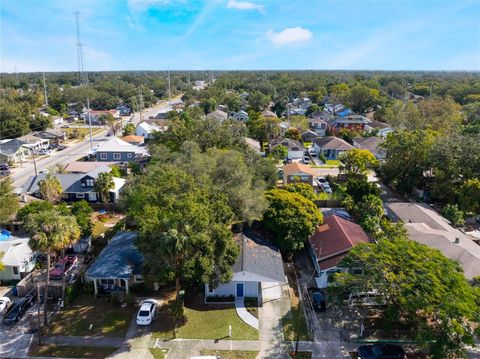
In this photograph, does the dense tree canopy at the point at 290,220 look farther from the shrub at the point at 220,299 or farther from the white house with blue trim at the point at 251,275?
the shrub at the point at 220,299

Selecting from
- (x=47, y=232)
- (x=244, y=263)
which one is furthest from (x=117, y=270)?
(x=244, y=263)

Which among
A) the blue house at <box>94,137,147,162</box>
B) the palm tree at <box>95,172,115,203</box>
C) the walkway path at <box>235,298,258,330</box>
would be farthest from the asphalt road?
the walkway path at <box>235,298,258,330</box>

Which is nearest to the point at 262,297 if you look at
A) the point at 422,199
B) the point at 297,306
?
the point at 297,306

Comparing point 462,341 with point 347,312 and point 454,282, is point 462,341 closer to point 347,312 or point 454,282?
point 454,282

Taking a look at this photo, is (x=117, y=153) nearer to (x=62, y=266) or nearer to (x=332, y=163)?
(x=62, y=266)

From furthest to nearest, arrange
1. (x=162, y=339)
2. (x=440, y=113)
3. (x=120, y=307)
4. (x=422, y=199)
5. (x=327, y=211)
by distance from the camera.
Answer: (x=440, y=113) → (x=422, y=199) → (x=327, y=211) → (x=120, y=307) → (x=162, y=339)

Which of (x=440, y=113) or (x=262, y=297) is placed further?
(x=440, y=113)

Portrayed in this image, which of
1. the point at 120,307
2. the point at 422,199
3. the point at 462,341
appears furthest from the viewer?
the point at 422,199
